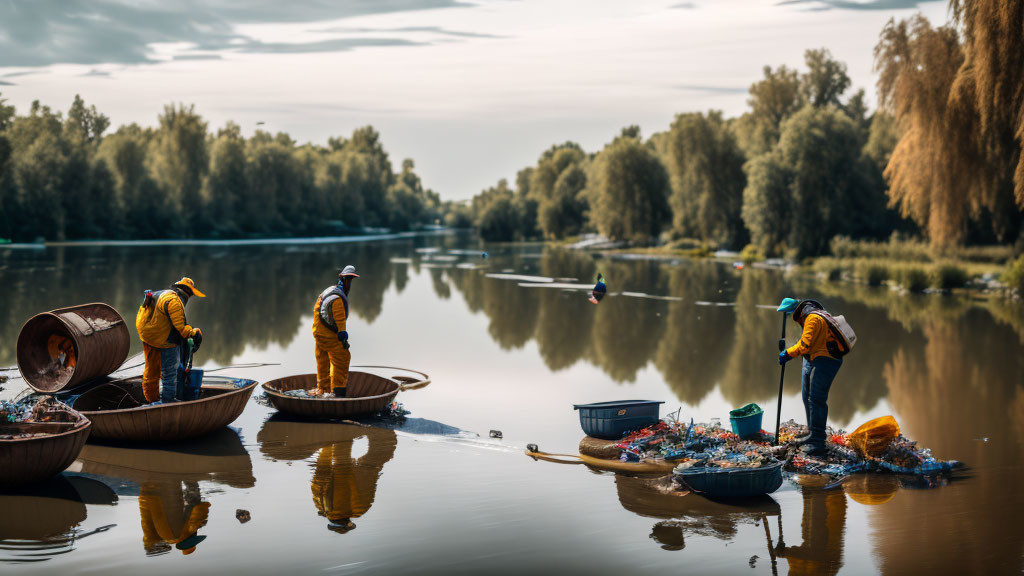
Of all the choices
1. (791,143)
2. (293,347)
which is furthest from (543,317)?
(791,143)

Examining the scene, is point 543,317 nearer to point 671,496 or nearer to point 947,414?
point 947,414

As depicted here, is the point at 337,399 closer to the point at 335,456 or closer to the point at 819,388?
the point at 335,456

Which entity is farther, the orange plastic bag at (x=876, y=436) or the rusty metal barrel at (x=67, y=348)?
the rusty metal barrel at (x=67, y=348)

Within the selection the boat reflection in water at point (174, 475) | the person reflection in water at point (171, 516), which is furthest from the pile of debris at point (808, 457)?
the person reflection in water at point (171, 516)

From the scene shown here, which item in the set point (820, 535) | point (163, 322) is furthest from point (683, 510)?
point (163, 322)

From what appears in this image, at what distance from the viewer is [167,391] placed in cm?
1259

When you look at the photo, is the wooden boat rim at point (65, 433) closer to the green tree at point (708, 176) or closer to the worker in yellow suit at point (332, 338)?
the worker in yellow suit at point (332, 338)

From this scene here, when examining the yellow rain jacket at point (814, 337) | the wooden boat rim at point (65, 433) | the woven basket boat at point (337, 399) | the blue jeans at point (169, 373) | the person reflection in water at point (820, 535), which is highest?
the yellow rain jacket at point (814, 337)

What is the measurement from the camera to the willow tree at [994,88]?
1169 inches

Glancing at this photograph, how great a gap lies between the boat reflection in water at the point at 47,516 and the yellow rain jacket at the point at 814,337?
9.12 m

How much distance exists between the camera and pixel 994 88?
31.4m

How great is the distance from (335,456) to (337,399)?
1.48 metres

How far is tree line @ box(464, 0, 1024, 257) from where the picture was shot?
3431 cm

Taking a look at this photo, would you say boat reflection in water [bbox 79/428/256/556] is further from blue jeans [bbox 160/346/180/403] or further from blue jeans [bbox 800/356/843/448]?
blue jeans [bbox 800/356/843/448]
